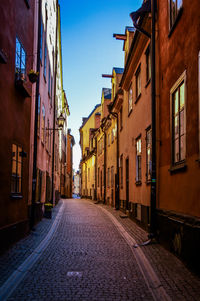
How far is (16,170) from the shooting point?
9844 mm

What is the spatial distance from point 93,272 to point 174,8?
21.4 ft

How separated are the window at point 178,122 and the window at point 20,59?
4.31 m

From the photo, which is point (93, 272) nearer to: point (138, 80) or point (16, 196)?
point (16, 196)

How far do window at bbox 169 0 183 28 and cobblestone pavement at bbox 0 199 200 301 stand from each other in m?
5.66

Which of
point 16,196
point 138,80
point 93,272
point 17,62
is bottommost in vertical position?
point 93,272

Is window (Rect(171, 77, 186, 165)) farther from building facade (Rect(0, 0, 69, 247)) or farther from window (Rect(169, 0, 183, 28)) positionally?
building facade (Rect(0, 0, 69, 247))

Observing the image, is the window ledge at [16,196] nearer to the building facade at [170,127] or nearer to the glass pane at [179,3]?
the building facade at [170,127]

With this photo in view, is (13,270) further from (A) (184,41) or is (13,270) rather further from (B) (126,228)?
(B) (126,228)

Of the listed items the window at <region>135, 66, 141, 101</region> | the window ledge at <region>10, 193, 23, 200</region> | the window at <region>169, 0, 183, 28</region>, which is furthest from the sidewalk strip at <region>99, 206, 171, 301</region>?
the window at <region>135, 66, 141, 101</region>

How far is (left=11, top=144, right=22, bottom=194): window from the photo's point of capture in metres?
9.46

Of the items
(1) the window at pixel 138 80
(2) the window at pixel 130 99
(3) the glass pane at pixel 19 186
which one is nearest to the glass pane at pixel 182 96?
(3) the glass pane at pixel 19 186

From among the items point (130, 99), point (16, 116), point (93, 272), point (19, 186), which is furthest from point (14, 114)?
point (130, 99)

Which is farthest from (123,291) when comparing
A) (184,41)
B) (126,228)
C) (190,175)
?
(126,228)

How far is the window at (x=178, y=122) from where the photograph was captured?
780 centimetres
